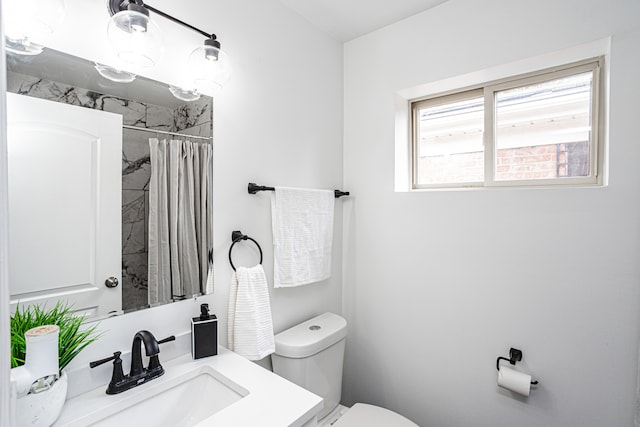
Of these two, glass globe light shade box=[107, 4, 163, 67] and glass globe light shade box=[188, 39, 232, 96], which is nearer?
glass globe light shade box=[107, 4, 163, 67]

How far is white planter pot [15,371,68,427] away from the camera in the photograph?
2.37ft

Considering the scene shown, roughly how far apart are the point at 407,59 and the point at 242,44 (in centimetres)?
88

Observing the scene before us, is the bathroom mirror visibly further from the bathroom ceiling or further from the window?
the window

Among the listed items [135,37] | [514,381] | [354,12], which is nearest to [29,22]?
[135,37]

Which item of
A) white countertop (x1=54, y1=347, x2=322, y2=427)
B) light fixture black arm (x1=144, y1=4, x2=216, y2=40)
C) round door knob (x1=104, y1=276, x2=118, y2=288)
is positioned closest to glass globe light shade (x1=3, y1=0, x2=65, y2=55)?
light fixture black arm (x1=144, y1=4, x2=216, y2=40)

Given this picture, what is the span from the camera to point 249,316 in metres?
1.24

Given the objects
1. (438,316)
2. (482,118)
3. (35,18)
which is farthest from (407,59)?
(35,18)

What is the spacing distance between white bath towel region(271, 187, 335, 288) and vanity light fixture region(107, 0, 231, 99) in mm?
536

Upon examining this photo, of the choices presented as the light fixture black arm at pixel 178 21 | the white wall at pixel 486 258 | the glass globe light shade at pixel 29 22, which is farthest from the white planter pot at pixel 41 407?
the white wall at pixel 486 258

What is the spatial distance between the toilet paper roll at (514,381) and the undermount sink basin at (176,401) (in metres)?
1.10

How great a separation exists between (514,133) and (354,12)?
103cm

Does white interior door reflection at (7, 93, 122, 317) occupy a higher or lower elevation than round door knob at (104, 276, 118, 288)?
higher

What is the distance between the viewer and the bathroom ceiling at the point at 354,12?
5.07ft

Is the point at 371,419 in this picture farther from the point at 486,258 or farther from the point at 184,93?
the point at 184,93
